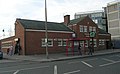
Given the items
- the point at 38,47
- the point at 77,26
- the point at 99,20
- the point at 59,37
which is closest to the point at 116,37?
the point at 99,20

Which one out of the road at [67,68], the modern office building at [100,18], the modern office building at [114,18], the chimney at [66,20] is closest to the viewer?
the road at [67,68]

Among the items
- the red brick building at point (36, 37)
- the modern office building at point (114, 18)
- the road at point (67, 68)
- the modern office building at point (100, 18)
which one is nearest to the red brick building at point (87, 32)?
the red brick building at point (36, 37)

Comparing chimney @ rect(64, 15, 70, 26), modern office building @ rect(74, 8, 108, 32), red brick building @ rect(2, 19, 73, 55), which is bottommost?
red brick building @ rect(2, 19, 73, 55)

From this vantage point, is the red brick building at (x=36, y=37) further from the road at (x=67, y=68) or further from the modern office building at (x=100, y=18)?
the modern office building at (x=100, y=18)

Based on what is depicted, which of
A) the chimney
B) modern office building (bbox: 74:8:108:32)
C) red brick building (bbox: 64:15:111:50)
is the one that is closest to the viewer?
red brick building (bbox: 64:15:111:50)

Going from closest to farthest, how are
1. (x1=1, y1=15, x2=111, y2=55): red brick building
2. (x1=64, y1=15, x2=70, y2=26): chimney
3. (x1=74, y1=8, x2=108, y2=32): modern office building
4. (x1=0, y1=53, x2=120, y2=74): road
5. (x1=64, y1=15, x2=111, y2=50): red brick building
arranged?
(x1=0, y1=53, x2=120, y2=74): road < (x1=1, y1=15, x2=111, y2=55): red brick building < (x1=64, y1=15, x2=111, y2=50): red brick building < (x1=64, y1=15, x2=70, y2=26): chimney < (x1=74, y1=8, x2=108, y2=32): modern office building

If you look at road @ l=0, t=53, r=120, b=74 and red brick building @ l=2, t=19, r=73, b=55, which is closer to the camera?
road @ l=0, t=53, r=120, b=74

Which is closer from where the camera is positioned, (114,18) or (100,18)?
(114,18)

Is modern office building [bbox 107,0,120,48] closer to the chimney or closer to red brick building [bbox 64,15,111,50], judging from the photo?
red brick building [bbox 64,15,111,50]

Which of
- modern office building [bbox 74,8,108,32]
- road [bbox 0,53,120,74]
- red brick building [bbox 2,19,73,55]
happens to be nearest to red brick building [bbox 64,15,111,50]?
red brick building [bbox 2,19,73,55]

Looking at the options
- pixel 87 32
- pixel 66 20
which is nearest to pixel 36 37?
pixel 66 20

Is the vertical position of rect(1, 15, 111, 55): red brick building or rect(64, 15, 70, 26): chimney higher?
rect(64, 15, 70, 26): chimney

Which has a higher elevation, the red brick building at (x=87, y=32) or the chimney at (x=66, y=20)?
the chimney at (x=66, y=20)

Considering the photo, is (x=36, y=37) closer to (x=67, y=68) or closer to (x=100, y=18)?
(x=67, y=68)
